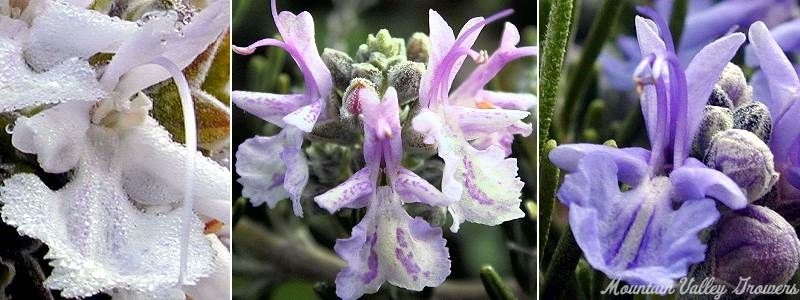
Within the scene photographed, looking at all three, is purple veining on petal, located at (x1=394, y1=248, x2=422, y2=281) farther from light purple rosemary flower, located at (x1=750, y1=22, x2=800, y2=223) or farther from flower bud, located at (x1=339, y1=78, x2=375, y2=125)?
light purple rosemary flower, located at (x1=750, y1=22, x2=800, y2=223)

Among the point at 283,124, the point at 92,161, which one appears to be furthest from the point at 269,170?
the point at 92,161

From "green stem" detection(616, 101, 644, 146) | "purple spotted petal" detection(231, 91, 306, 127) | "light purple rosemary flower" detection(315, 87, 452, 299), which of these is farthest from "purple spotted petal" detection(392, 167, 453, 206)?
"green stem" detection(616, 101, 644, 146)

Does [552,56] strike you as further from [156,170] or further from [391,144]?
[156,170]

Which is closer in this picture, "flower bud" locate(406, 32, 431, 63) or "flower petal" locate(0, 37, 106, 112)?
"flower petal" locate(0, 37, 106, 112)

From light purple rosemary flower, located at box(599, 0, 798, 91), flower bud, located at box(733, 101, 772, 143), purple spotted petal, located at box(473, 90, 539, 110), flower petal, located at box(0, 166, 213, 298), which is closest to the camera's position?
flower petal, located at box(0, 166, 213, 298)

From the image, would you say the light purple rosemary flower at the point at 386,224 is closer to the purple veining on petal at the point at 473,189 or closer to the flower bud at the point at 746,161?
the purple veining on petal at the point at 473,189
